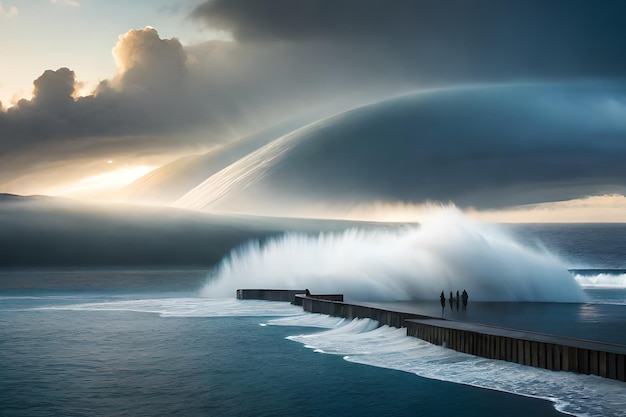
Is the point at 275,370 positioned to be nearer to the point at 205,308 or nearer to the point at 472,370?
the point at 472,370

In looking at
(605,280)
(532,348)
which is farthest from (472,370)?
(605,280)

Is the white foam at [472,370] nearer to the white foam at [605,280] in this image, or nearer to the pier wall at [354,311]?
the pier wall at [354,311]

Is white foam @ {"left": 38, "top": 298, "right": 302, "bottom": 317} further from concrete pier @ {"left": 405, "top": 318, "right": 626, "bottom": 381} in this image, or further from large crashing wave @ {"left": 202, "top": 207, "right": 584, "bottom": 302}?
concrete pier @ {"left": 405, "top": 318, "right": 626, "bottom": 381}

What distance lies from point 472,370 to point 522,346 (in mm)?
1826

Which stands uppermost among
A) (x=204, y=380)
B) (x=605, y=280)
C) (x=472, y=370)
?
(x=605, y=280)

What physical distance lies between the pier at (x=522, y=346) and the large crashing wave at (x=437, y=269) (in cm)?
2965

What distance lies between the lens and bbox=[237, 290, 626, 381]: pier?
22.3m

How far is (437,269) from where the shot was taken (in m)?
70.3

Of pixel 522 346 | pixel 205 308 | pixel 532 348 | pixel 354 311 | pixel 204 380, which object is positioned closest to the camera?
pixel 532 348

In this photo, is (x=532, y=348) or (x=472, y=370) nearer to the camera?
(x=532, y=348)

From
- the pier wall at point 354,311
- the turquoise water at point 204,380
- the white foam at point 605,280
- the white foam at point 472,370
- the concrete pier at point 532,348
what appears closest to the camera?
the white foam at point 472,370

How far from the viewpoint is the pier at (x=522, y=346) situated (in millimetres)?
22281

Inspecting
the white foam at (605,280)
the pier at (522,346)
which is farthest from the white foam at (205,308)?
the white foam at (605,280)

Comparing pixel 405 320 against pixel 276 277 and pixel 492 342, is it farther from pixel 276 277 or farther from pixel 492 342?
pixel 276 277
